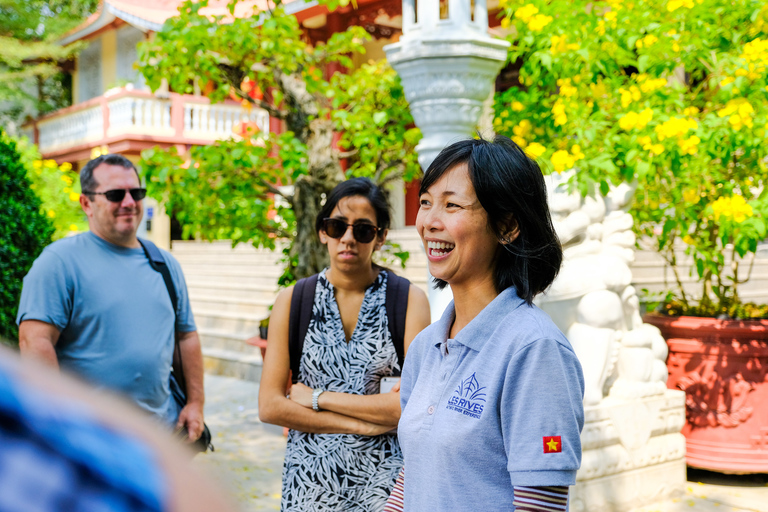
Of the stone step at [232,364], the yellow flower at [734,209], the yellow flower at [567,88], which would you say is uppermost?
the yellow flower at [567,88]

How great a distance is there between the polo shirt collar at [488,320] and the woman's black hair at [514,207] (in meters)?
0.03

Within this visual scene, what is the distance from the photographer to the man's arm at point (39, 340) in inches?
103

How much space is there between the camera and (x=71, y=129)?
66.3 feet

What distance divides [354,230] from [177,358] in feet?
3.72

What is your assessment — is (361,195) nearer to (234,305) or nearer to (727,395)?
(727,395)

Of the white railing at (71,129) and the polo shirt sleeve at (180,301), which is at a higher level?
the white railing at (71,129)

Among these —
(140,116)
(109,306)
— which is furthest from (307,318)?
(140,116)

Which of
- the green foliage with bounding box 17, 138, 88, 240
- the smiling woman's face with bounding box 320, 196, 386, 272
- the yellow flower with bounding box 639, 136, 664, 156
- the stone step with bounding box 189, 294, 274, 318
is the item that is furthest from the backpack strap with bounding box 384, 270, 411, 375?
the green foliage with bounding box 17, 138, 88, 240

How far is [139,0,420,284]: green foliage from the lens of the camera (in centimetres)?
526

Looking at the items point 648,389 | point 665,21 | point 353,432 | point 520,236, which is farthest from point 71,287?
point 665,21

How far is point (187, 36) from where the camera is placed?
203 inches

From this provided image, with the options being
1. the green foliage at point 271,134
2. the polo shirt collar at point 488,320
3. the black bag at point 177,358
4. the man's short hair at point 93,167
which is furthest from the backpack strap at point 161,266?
the green foliage at point 271,134

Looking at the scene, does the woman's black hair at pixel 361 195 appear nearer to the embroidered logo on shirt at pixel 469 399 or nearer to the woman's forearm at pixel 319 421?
the woman's forearm at pixel 319 421

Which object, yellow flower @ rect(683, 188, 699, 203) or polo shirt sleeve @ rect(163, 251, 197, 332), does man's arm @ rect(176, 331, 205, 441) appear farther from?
yellow flower @ rect(683, 188, 699, 203)
